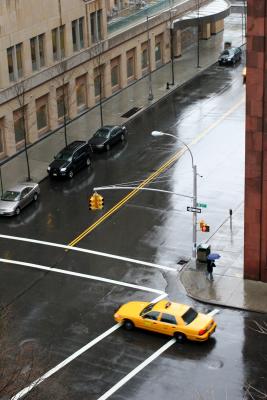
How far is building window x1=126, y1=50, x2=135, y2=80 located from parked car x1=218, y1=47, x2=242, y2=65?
31.7ft

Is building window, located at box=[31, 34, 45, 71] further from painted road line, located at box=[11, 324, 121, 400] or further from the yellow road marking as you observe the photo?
painted road line, located at box=[11, 324, 121, 400]

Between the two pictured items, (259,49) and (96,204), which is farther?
(96,204)

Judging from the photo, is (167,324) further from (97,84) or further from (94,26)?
(94,26)

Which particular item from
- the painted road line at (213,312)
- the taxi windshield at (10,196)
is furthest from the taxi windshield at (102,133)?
the painted road line at (213,312)

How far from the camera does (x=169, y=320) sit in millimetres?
40219

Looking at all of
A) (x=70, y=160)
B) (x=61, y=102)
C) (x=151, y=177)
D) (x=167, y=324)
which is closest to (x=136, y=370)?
(x=167, y=324)

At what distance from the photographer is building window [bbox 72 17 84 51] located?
72.1 m

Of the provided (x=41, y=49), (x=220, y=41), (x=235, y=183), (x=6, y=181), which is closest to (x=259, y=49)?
(x=235, y=183)

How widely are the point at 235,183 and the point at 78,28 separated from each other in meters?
22.0

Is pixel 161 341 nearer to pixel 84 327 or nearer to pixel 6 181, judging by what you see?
pixel 84 327

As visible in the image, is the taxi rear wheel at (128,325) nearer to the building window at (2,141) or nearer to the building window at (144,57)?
the building window at (2,141)

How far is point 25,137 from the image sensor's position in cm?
6291

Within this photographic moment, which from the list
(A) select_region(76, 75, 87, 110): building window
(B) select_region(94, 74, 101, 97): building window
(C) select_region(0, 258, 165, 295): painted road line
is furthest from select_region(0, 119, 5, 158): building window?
(C) select_region(0, 258, 165, 295): painted road line

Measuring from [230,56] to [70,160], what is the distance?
32142 mm
